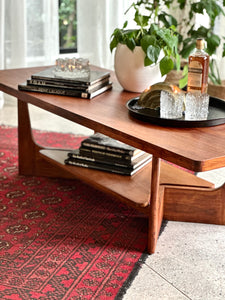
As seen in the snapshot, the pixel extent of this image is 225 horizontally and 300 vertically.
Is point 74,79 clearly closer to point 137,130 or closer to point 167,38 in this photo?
point 167,38

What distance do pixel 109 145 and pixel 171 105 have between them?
41 centimetres

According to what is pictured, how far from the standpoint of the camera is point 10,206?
2.15m

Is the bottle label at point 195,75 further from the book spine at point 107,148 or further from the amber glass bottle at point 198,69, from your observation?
the book spine at point 107,148

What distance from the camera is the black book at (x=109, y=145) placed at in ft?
6.83

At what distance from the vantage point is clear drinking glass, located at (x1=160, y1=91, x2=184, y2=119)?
70.6 inches

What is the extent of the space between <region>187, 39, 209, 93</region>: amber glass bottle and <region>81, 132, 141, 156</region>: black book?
333mm

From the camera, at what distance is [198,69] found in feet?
6.42

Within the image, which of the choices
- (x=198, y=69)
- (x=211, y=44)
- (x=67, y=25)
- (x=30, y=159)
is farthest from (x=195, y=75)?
(x=67, y=25)

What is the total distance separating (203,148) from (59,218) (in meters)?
0.75

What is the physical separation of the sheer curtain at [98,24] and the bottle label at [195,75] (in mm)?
2020

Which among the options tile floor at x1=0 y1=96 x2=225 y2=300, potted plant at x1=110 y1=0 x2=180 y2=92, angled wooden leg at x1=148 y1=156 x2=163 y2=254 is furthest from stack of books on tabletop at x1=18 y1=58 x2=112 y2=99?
tile floor at x1=0 y1=96 x2=225 y2=300

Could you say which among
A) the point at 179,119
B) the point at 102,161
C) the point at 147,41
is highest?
the point at 147,41

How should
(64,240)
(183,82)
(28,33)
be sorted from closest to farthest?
(64,240)
(183,82)
(28,33)

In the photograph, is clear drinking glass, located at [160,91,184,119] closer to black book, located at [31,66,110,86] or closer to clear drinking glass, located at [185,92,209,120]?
clear drinking glass, located at [185,92,209,120]
